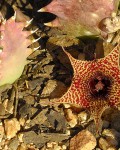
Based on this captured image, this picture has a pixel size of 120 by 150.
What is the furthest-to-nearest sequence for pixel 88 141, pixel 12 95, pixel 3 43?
pixel 12 95 < pixel 88 141 < pixel 3 43

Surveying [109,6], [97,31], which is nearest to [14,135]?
[97,31]

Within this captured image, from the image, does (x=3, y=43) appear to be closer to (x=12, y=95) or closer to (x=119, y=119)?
(x=12, y=95)

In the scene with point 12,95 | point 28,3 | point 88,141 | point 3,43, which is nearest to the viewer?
point 3,43

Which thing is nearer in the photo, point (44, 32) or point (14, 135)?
point (14, 135)

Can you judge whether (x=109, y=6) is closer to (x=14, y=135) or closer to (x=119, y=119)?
(x=119, y=119)

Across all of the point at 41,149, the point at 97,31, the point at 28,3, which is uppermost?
the point at 28,3

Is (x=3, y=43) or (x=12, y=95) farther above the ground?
Answer: (x=3, y=43)

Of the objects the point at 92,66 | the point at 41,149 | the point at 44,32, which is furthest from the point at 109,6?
the point at 41,149
